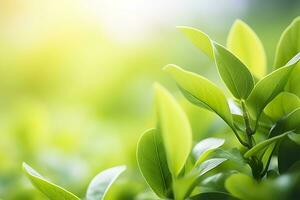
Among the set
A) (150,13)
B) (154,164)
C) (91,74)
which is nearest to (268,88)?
(154,164)

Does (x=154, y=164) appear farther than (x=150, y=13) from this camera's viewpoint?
No

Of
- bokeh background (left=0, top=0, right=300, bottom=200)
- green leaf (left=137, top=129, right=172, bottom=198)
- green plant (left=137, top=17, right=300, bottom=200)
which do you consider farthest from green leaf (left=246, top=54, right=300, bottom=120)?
bokeh background (left=0, top=0, right=300, bottom=200)

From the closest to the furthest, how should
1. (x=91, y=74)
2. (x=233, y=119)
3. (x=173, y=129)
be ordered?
(x=173, y=129)
(x=233, y=119)
(x=91, y=74)

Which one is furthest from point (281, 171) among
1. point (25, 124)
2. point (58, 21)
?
point (58, 21)

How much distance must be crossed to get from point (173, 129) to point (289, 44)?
190 mm

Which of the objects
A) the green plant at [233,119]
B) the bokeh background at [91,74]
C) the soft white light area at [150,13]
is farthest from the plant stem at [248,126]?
the soft white light area at [150,13]

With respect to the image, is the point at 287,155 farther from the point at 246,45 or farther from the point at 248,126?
the point at 246,45

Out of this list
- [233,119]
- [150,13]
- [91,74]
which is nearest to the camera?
[233,119]

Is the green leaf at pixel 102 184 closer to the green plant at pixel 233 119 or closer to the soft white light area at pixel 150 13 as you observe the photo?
the green plant at pixel 233 119

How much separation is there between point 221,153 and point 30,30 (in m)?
2.56

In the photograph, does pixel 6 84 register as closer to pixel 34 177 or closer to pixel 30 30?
pixel 30 30

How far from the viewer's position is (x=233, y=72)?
0.51 m

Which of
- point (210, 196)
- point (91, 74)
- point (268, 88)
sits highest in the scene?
point (268, 88)

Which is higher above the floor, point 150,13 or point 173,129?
point 173,129
